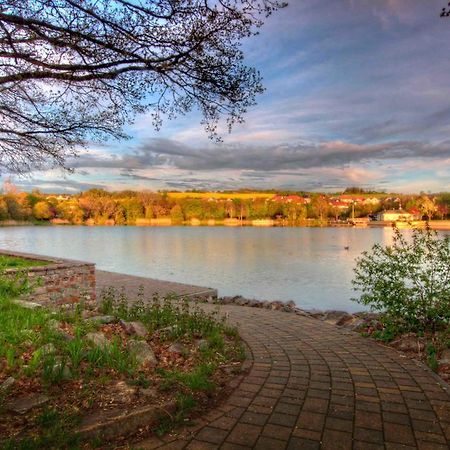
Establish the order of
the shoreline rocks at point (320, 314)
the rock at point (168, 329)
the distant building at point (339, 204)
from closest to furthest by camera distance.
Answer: the rock at point (168, 329) → the shoreline rocks at point (320, 314) → the distant building at point (339, 204)

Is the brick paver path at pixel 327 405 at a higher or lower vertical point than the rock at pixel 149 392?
lower

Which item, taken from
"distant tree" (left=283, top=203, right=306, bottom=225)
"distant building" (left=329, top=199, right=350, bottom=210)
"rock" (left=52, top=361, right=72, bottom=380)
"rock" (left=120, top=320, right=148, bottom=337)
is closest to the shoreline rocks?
"rock" (left=120, top=320, right=148, bottom=337)

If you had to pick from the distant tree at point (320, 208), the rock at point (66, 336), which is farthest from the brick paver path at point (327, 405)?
the distant tree at point (320, 208)

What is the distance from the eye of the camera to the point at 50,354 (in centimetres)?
368

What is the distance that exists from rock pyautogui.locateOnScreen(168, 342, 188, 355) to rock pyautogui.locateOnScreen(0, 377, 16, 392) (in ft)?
5.39

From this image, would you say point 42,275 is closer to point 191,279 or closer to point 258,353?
point 258,353

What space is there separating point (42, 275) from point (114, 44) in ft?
19.9

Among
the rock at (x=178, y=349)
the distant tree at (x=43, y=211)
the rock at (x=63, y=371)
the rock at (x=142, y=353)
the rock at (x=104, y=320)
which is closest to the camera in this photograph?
the rock at (x=63, y=371)

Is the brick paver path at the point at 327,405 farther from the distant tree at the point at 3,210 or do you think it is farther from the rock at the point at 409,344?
the distant tree at the point at 3,210

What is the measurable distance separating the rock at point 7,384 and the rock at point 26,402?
178 millimetres

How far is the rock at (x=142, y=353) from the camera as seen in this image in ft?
13.0

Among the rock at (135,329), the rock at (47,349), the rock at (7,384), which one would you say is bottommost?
the rock at (135,329)

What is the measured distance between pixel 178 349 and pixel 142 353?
0.53 metres

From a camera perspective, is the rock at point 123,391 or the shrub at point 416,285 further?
the shrub at point 416,285
